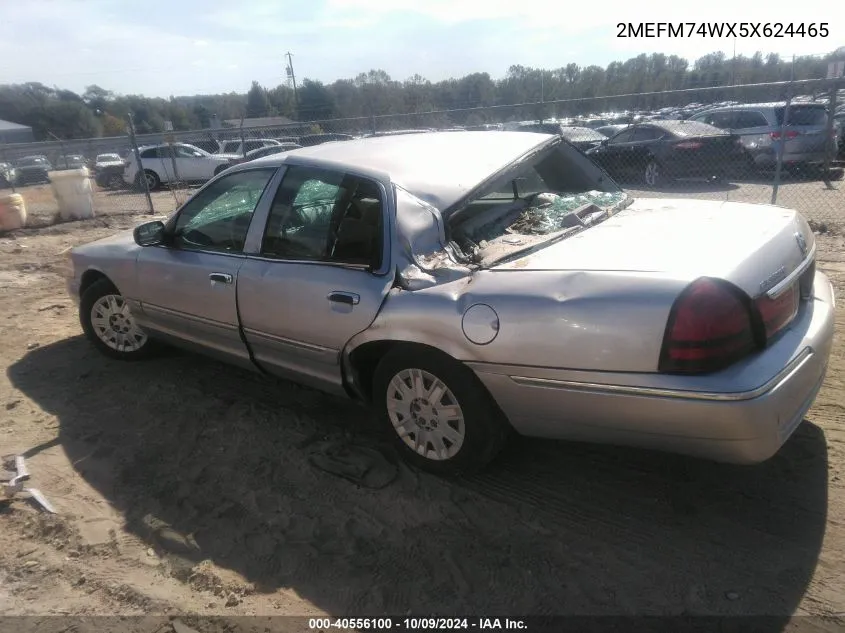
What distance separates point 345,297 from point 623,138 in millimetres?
12756

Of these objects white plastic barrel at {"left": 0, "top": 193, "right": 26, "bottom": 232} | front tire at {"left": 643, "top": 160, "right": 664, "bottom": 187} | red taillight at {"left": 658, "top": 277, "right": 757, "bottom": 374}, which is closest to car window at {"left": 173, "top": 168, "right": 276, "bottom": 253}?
red taillight at {"left": 658, "top": 277, "right": 757, "bottom": 374}

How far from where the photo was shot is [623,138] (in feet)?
46.7

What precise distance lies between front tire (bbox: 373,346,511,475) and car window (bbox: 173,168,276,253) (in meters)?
1.34

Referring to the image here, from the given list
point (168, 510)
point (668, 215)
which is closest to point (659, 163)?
point (668, 215)

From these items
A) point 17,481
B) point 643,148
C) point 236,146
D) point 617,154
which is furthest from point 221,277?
point 236,146

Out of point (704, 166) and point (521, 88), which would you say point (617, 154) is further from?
point (521, 88)

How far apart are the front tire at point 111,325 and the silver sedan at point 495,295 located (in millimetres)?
490

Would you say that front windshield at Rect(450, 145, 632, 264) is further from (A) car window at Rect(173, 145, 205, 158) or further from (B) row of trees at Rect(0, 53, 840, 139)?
(A) car window at Rect(173, 145, 205, 158)

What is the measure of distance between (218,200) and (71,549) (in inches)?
84.9

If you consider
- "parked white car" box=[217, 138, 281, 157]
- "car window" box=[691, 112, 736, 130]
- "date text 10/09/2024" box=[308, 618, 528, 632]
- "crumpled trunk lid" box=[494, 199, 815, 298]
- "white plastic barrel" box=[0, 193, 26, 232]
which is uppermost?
"crumpled trunk lid" box=[494, 199, 815, 298]

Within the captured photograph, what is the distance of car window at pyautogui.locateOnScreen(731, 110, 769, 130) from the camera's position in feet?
44.7

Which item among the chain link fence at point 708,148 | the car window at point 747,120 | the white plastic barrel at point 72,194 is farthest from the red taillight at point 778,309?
the white plastic barrel at point 72,194

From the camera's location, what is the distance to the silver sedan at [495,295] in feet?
7.75

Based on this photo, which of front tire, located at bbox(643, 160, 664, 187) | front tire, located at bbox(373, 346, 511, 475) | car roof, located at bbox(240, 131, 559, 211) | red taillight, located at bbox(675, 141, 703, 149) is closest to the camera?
front tire, located at bbox(373, 346, 511, 475)
